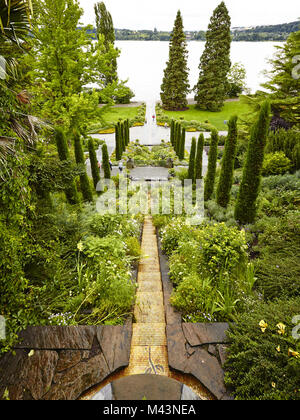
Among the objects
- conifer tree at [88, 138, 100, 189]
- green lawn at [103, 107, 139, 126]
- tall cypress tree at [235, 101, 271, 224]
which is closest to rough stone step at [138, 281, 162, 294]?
tall cypress tree at [235, 101, 271, 224]

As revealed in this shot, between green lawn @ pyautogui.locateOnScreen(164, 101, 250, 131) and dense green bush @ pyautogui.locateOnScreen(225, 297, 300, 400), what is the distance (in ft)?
94.4

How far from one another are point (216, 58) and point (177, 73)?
19.1ft

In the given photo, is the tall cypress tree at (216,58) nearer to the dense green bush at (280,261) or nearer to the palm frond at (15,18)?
the dense green bush at (280,261)

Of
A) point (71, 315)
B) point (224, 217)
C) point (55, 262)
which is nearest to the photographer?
point (71, 315)

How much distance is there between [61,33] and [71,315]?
1050cm

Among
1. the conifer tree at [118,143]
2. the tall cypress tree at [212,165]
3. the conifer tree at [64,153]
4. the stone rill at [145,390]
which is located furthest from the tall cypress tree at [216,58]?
the stone rill at [145,390]

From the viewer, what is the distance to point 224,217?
7527 mm

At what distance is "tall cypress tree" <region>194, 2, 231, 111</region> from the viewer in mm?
31328

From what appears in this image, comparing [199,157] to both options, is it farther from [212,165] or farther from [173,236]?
[173,236]

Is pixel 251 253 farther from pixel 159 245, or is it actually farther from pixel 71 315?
pixel 71 315

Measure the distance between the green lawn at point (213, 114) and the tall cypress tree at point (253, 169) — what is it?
2370 cm

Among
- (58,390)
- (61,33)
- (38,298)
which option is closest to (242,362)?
(58,390)

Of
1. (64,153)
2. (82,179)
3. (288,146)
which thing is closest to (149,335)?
(64,153)

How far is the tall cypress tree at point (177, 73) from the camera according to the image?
3231 cm
